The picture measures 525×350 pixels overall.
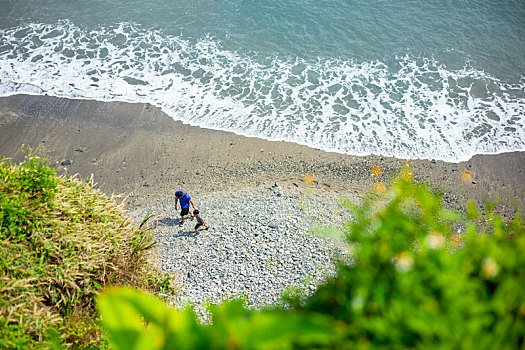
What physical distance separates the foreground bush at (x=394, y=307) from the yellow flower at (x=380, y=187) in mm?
8931

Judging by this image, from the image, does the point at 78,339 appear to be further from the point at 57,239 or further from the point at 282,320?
the point at 282,320

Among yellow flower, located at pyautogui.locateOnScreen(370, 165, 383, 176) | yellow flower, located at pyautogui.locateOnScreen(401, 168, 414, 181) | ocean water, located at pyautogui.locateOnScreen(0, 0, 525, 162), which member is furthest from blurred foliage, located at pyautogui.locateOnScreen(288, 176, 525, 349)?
ocean water, located at pyautogui.locateOnScreen(0, 0, 525, 162)

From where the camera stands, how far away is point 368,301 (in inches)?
70.6

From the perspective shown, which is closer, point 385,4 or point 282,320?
point 282,320

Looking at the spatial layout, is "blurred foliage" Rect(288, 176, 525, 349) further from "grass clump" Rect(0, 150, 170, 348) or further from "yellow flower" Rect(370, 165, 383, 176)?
"yellow flower" Rect(370, 165, 383, 176)

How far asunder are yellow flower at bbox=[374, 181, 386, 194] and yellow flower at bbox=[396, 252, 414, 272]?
9414 millimetres

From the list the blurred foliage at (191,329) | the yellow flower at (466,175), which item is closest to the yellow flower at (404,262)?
the blurred foliage at (191,329)

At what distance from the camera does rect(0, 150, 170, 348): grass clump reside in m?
5.02

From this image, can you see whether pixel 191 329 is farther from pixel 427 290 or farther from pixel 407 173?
pixel 407 173

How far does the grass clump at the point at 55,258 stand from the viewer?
5.02m

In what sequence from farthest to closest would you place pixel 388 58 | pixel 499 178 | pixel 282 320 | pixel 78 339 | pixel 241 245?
pixel 388 58 → pixel 499 178 → pixel 241 245 → pixel 78 339 → pixel 282 320

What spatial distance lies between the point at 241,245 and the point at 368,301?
7308 millimetres

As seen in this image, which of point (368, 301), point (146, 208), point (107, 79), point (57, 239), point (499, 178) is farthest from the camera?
point (107, 79)

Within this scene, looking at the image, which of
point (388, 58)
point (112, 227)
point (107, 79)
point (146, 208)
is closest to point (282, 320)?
point (112, 227)
